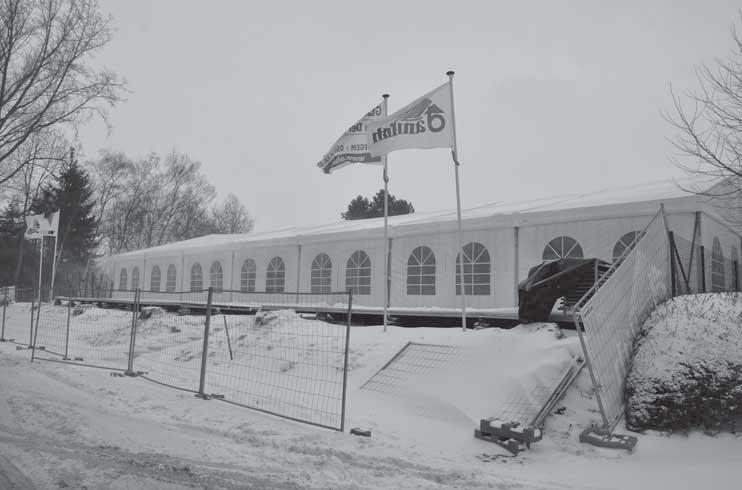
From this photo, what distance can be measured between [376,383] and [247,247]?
1242cm

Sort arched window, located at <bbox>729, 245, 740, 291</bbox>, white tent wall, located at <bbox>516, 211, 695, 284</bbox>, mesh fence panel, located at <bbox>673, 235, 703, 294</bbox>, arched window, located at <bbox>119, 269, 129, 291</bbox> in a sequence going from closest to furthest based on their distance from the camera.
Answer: mesh fence panel, located at <bbox>673, 235, 703, 294</bbox>
white tent wall, located at <bbox>516, 211, 695, 284</bbox>
arched window, located at <bbox>729, 245, 740, 291</bbox>
arched window, located at <bbox>119, 269, 129, 291</bbox>

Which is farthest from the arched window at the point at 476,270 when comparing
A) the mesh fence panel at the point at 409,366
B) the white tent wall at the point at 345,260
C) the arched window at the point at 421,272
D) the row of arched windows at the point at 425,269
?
the mesh fence panel at the point at 409,366

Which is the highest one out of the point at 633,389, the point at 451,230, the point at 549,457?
the point at 451,230

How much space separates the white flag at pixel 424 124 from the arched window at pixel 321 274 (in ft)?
22.8

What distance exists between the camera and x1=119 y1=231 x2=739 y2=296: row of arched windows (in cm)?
1216

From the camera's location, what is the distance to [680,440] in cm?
557

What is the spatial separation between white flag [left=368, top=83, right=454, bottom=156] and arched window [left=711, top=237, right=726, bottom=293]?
6588 mm

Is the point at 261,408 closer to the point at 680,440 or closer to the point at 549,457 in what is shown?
the point at 549,457

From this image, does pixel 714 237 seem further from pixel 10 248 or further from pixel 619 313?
pixel 10 248

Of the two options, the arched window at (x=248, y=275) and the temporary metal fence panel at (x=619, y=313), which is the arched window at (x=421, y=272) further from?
the arched window at (x=248, y=275)

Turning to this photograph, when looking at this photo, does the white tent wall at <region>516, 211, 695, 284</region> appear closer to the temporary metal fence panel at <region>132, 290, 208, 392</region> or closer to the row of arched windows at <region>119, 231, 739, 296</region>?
the row of arched windows at <region>119, 231, 739, 296</region>

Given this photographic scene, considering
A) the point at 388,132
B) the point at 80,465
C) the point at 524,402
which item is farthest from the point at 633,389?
the point at 388,132

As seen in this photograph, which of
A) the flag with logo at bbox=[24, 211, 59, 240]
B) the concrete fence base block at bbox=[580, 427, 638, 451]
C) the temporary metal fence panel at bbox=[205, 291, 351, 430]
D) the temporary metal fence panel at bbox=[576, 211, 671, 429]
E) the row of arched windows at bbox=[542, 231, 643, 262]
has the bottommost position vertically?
the concrete fence base block at bbox=[580, 427, 638, 451]

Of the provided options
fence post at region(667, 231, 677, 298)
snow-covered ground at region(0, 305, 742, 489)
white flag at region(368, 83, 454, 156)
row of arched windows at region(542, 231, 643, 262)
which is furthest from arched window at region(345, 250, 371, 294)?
fence post at region(667, 231, 677, 298)
